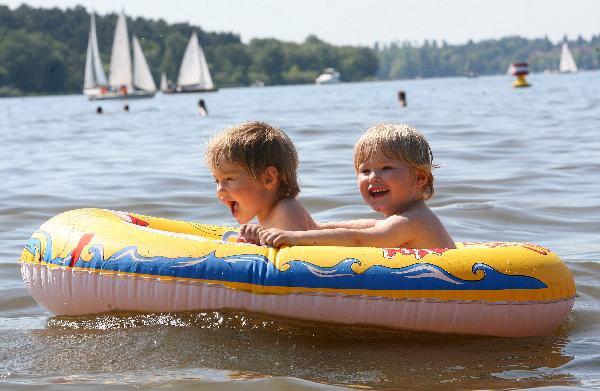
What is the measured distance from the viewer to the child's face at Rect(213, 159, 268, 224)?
478cm

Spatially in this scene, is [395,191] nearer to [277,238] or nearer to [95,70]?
[277,238]

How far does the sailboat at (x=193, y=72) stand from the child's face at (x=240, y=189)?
58.3 meters

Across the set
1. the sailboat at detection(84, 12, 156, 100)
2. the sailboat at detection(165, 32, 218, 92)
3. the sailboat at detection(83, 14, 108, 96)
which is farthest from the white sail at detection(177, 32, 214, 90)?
the sailboat at detection(83, 14, 108, 96)

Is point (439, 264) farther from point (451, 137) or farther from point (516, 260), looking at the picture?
point (451, 137)

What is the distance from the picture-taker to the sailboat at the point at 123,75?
53.9 metres

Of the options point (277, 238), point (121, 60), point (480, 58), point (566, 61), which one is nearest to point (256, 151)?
point (277, 238)

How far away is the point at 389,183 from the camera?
4.65 metres

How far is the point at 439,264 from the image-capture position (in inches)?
171

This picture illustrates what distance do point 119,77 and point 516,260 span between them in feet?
173

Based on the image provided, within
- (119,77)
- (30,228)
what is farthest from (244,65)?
(30,228)

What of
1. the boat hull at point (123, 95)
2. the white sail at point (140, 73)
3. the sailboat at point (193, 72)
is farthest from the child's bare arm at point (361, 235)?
the sailboat at point (193, 72)

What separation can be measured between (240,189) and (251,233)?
25cm

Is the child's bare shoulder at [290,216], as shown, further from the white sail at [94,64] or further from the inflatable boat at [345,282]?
the white sail at [94,64]

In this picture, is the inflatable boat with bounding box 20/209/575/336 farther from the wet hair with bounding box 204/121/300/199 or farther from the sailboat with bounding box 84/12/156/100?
the sailboat with bounding box 84/12/156/100
